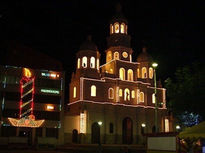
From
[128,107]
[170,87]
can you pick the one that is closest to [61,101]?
[128,107]

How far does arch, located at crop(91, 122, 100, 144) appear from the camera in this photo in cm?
5912

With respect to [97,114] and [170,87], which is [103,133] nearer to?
[97,114]

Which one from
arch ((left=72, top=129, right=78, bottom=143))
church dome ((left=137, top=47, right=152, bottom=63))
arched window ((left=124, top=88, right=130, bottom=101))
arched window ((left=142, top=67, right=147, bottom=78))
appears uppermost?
church dome ((left=137, top=47, right=152, bottom=63))

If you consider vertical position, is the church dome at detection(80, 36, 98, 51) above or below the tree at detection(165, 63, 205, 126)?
above

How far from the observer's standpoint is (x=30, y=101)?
172 ft

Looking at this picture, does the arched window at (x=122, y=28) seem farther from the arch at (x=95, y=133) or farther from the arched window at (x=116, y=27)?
the arch at (x=95, y=133)

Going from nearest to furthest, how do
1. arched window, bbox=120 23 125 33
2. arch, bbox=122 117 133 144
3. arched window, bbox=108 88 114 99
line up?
arch, bbox=122 117 133 144 < arched window, bbox=108 88 114 99 < arched window, bbox=120 23 125 33

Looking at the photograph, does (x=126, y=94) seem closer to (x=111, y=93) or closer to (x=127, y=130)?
(x=111, y=93)

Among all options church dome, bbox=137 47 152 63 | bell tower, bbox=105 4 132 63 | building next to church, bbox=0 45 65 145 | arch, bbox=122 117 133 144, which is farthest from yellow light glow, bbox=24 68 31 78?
church dome, bbox=137 47 152 63

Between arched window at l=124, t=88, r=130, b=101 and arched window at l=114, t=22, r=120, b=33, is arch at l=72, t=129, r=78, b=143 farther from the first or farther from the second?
arched window at l=114, t=22, r=120, b=33

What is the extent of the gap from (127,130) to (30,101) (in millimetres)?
21750

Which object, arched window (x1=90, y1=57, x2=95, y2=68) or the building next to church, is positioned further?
arched window (x1=90, y1=57, x2=95, y2=68)

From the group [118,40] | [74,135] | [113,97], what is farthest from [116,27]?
[74,135]

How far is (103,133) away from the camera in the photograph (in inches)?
2361
